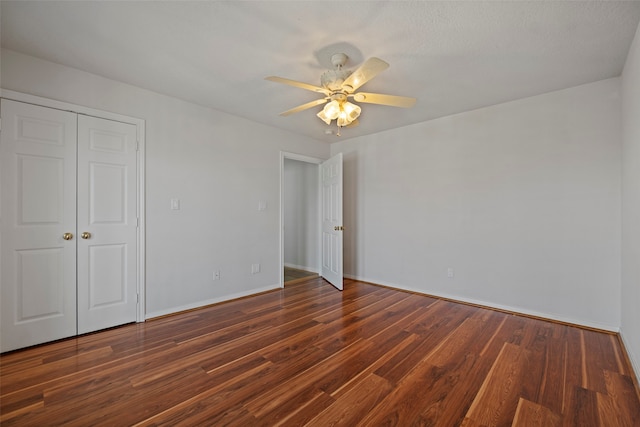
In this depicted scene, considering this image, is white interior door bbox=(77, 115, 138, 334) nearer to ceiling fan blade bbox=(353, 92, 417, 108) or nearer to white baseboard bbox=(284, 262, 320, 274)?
ceiling fan blade bbox=(353, 92, 417, 108)

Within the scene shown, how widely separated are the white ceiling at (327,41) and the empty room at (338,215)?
0.02 metres

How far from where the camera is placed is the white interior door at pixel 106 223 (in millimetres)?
2602

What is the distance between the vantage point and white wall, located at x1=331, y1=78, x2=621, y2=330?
8.95 ft

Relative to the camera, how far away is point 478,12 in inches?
70.9

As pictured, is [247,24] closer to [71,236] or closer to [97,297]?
[71,236]

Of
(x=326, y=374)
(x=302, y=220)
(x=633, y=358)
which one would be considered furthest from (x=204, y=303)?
(x=633, y=358)

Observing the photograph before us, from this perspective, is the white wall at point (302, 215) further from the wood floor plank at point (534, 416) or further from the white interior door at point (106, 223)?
the wood floor plank at point (534, 416)

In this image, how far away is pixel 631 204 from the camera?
217 cm

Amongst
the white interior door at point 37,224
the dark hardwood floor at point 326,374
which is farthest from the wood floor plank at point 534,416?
the white interior door at point 37,224

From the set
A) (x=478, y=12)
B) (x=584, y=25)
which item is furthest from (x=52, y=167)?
(x=584, y=25)

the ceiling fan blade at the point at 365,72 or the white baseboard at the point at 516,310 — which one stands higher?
the ceiling fan blade at the point at 365,72

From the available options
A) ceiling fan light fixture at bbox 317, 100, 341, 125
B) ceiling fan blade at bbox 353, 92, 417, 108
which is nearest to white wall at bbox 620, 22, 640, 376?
ceiling fan blade at bbox 353, 92, 417, 108

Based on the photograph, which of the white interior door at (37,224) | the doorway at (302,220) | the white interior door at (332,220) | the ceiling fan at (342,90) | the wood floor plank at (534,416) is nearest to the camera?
the wood floor plank at (534,416)

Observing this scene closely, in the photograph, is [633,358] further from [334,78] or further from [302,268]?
[302,268]
